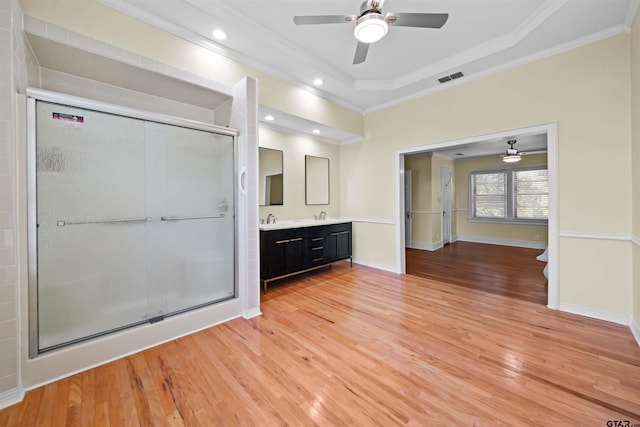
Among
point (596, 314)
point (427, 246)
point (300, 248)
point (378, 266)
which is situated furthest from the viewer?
point (427, 246)

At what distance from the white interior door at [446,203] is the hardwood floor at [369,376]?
4709mm

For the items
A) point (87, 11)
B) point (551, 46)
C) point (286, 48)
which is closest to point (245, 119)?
point (286, 48)

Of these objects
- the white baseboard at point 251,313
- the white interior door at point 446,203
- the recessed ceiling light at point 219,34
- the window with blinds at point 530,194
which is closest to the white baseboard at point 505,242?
the window with blinds at point 530,194

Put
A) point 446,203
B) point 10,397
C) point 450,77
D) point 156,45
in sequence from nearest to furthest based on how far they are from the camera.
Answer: point 10,397, point 156,45, point 450,77, point 446,203

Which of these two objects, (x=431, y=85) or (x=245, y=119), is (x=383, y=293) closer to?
(x=245, y=119)

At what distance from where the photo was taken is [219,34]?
Result: 259 cm

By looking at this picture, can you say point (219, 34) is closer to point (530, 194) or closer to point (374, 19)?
point (374, 19)

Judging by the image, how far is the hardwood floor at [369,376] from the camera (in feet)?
4.69

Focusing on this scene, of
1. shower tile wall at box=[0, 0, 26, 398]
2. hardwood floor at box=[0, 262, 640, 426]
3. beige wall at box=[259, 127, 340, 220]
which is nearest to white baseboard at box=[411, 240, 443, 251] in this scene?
beige wall at box=[259, 127, 340, 220]

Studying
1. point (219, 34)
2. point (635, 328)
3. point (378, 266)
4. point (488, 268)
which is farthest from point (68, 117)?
point (488, 268)

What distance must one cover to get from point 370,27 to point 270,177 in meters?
2.53

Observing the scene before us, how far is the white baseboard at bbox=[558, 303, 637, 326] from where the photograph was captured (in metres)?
2.48

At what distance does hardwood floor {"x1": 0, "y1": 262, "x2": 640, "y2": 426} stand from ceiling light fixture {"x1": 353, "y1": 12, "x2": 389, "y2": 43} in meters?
2.66

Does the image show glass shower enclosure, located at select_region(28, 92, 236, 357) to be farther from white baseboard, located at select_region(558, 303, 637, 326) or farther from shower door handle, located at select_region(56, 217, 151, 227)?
white baseboard, located at select_region(558, 303, 637, 326)
